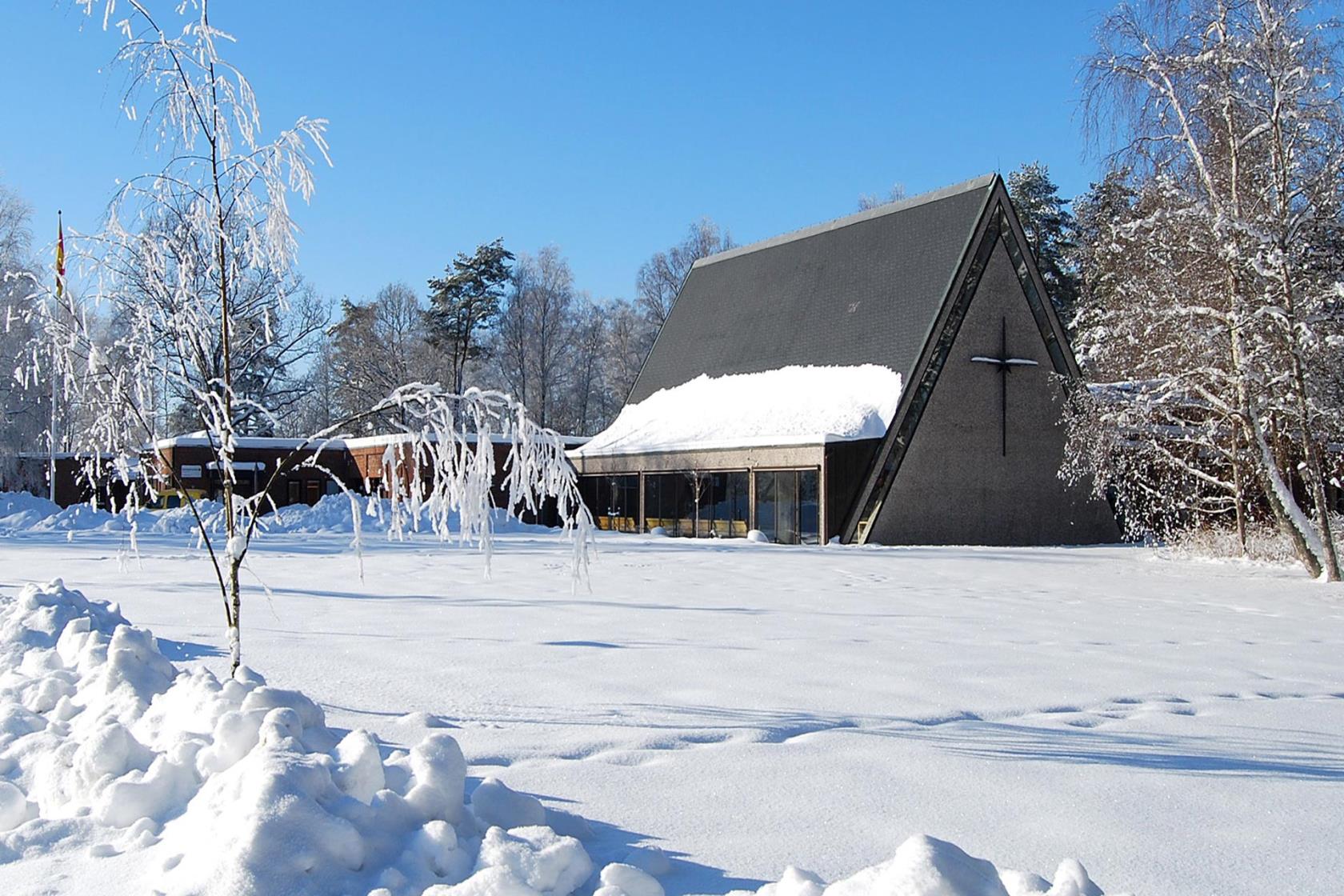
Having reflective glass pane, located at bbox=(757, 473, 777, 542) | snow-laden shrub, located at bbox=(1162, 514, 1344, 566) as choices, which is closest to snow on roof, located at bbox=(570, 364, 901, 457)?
reflective glass pane, located at bbox=(757, 473, 777, 542)

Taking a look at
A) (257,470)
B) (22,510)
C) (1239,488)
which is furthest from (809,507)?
(257,470)

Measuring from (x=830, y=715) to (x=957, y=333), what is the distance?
18.7 m

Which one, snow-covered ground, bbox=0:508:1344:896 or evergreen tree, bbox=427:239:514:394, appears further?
evergreen tree, bbox=427:239:514:394

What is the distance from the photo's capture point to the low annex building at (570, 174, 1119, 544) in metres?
22.3

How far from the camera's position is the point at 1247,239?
14023mm

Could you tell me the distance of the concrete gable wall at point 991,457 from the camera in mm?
22438

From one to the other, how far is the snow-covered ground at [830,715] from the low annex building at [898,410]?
9781 mm

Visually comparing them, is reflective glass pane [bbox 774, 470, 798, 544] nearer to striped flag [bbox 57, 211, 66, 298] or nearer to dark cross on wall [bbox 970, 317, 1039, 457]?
dark cross on wall [bbox 970, 317, 1039, 457]

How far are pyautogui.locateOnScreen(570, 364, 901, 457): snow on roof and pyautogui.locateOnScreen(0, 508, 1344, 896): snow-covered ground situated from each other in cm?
992

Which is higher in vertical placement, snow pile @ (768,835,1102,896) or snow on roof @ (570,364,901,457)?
snow on roof @ (570,364,901,457)

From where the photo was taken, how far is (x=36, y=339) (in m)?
5.27

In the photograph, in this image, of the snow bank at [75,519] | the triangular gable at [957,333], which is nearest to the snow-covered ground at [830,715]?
the triangular gable at [957,333]

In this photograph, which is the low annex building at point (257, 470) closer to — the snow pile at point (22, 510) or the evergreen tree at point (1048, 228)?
the snow pile at point (22, 510)

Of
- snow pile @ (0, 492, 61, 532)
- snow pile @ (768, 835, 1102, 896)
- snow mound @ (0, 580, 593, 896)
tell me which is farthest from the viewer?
snow pile @ (0, 492, 61, 532)
